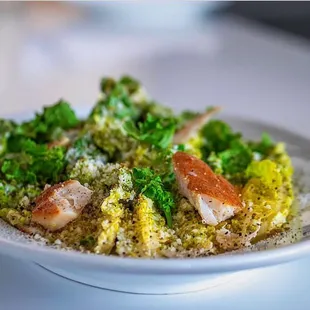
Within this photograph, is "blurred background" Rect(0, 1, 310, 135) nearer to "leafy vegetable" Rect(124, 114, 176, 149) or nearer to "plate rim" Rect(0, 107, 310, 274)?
"leafy vegetable" Rect(124, 114, 176, 149)

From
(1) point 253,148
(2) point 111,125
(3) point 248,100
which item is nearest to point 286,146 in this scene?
(1) point 253,148

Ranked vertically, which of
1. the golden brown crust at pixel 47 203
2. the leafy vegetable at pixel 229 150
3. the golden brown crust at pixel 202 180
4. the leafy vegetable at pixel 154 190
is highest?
the golden brown crust at pixel 202 180

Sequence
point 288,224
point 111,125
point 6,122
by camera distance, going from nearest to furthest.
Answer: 1. point 288,224
2. point 111,125
3. point 6,122

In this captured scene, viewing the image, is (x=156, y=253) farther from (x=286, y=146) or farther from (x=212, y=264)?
(x=286, y=146)

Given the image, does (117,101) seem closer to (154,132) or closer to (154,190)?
(154,132)

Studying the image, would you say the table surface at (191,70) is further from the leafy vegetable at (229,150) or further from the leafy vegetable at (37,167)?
the leafy vegetable at (37,167)

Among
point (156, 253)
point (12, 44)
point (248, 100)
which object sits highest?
point (156, 253)

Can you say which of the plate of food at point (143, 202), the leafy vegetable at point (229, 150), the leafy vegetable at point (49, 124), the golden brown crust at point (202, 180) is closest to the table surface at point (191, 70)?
the leafy vegetable at point (229, 150)
